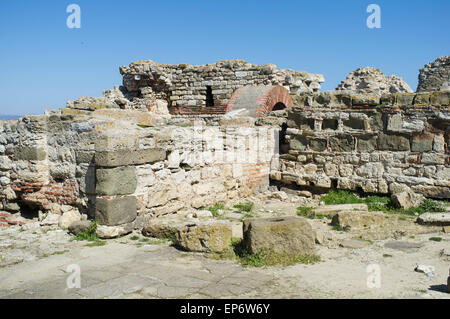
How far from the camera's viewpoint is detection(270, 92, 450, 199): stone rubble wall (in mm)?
Result: 7180

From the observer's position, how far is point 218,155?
737cm

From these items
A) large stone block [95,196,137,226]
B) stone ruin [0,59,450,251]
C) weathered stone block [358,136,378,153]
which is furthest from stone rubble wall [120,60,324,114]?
large stone block [95,196,137,226]

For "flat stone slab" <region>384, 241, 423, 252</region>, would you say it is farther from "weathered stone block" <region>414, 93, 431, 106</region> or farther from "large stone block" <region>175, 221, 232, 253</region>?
"weathered stone block" <region>414, 93, 431, 106</region>

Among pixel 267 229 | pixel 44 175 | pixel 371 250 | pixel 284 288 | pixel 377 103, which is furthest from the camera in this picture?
pixel 377 103

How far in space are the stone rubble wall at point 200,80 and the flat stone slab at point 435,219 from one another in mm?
7961

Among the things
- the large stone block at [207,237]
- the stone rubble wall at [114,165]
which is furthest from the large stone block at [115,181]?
the large stone block at [207,237]

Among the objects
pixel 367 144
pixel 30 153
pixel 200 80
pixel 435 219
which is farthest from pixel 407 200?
pixel 200 80

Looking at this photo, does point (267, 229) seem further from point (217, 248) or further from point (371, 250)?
point (371, 250)

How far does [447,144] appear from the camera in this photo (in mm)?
7102

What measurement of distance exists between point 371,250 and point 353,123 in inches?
148

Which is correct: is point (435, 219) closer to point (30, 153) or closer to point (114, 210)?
point (114, 210)

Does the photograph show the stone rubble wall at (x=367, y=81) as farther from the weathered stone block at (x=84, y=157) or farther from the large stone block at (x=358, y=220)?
the weathered stone block at (x=84, y=157)
